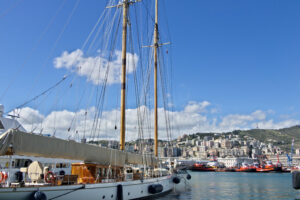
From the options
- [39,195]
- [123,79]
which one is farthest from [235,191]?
[39,195]

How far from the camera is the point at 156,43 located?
40375 millimetres

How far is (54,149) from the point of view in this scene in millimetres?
13719

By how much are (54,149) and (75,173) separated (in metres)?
4.20

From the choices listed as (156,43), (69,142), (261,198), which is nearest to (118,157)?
(69,142)

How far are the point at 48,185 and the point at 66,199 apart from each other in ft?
3.73

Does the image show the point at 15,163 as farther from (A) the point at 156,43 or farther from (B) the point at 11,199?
(A) the point at 156,43

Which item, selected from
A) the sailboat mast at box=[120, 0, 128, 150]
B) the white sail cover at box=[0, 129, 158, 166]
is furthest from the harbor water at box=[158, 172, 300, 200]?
the white sail cover at box=[0, 129, 158, 166]

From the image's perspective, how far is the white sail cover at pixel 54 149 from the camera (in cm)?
1181

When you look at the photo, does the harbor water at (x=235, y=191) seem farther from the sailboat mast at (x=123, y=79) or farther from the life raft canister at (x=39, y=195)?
the life raft canister at (x=39, y=195)

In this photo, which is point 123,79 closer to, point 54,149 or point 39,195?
point 54,149

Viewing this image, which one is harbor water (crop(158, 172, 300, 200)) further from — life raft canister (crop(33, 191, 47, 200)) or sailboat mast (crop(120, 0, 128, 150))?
life raft canister (crop(33, 191, 47, 200))

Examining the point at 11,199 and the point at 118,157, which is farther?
the point at 118,157

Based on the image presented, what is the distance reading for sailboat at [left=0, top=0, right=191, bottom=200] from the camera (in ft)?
39.2

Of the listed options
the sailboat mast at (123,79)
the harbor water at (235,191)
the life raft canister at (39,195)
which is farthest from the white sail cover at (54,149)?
the harbor water at (235,191)
